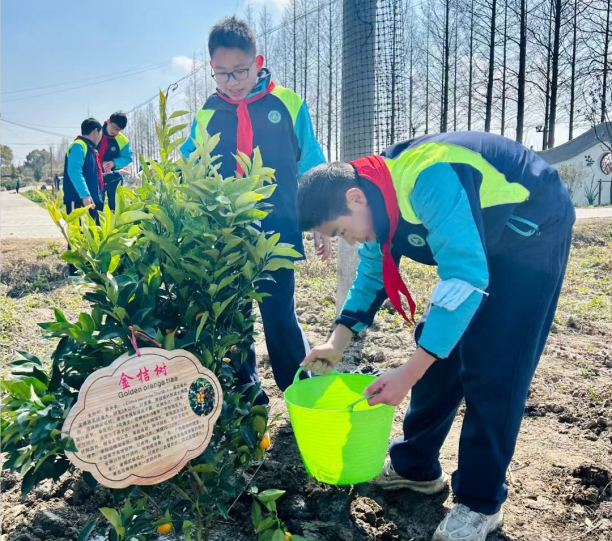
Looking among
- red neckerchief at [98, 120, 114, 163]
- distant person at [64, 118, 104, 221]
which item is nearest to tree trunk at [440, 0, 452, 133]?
red neckerchief at [98, 120, 114, 163]

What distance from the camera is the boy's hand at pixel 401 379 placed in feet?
5.19

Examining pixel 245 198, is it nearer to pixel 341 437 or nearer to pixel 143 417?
pixel 143 417

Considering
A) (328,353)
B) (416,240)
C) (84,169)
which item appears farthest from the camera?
(84,169)

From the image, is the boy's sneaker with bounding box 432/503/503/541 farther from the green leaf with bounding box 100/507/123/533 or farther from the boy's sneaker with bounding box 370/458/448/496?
the green leaf with bounding box 100/507/123/533

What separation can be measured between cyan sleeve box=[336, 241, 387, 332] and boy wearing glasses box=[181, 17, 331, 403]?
0.53 m

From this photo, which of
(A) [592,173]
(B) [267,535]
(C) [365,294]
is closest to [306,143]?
(C) [365,294]

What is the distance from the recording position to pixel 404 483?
2.23 meters

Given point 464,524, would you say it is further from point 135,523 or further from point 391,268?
point 135,523

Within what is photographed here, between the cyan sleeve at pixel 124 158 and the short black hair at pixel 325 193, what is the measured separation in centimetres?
583

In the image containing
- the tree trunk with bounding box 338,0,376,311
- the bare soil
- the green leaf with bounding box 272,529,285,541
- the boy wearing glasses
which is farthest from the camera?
the tree trunk with bounding box 338,0,376,311

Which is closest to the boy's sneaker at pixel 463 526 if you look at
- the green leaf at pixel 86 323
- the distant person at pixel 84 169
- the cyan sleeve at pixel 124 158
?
the green leaf at pixel 86 323

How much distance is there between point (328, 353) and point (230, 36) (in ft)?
4.81

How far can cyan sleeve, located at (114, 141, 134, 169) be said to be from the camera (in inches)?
273

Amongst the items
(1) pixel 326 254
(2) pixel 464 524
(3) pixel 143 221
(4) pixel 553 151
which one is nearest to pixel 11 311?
(1) pixel 326 254
